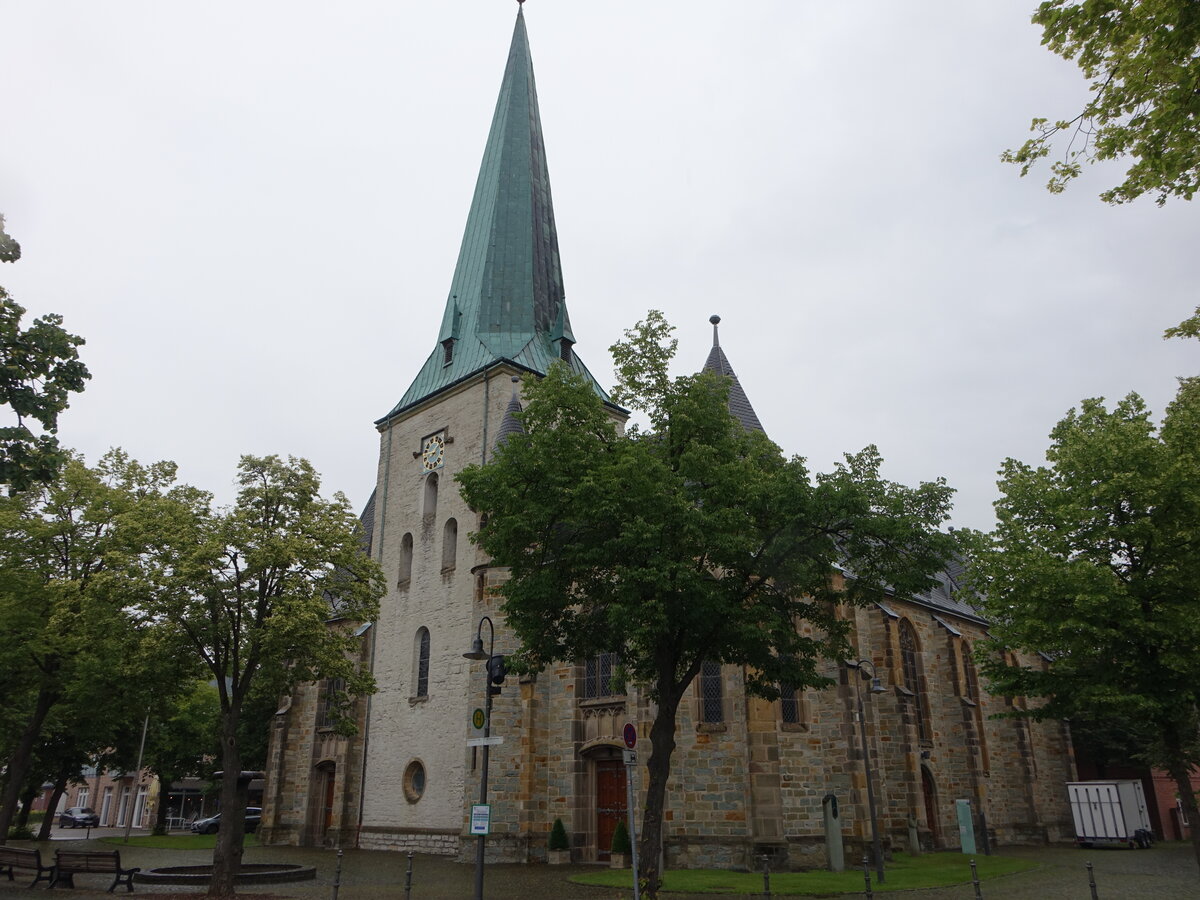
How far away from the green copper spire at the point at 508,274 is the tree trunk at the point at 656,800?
19287 mm

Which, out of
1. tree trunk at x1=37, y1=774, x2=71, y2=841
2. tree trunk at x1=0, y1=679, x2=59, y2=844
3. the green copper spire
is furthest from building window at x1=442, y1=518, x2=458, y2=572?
tree trunk at x1=37, y1=774, x2=71, y2=841

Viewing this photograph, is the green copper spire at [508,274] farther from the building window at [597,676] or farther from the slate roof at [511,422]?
the building window at [597,676]

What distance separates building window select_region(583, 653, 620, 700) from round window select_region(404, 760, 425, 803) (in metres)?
7.53

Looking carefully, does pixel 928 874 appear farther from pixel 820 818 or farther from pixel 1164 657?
pixel 1164 657

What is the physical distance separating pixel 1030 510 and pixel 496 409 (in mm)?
18098

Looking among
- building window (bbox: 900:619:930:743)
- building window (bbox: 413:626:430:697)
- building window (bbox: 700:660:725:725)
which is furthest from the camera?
building window (bbox: 900:619:930:743)

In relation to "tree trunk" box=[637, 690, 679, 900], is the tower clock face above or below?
above

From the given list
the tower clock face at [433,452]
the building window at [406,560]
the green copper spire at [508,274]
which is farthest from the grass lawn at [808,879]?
the green copper spire at [508,274]

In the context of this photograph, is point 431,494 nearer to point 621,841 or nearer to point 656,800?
point 621,841

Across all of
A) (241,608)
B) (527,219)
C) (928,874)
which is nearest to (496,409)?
(527,219)

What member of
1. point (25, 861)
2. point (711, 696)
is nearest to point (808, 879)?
point (711, 696)

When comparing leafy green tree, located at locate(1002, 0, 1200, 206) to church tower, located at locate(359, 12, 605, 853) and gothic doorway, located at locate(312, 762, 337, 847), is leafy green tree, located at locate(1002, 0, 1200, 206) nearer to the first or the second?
church tower, located at locate(359, 12, 605, 853)

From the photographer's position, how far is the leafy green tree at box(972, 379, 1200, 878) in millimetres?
17125

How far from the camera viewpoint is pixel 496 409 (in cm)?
3156
